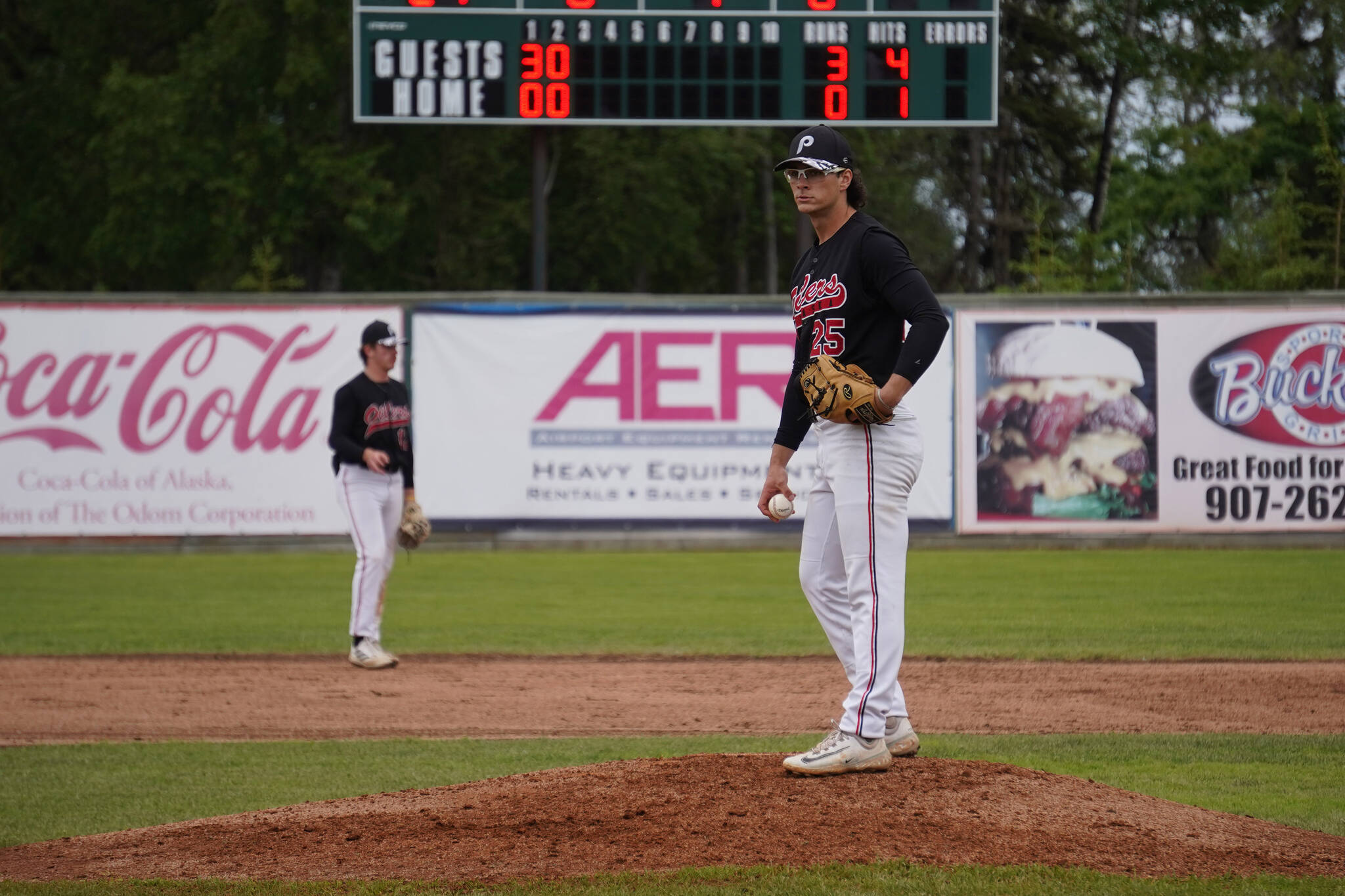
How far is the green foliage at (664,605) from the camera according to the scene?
10109mm

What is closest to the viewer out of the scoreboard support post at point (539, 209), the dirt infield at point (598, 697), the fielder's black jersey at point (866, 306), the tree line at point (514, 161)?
the fielder's black jersey at point (866, 306)

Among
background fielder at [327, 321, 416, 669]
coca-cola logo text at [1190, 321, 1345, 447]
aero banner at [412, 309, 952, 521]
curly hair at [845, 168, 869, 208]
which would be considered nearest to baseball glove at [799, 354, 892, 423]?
curly hair at [845, 168, 869, 208]

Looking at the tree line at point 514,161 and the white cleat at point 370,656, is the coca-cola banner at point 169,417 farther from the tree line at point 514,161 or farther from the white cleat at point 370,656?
the tree line at point 514,161

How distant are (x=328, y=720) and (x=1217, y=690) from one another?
4.86 meters

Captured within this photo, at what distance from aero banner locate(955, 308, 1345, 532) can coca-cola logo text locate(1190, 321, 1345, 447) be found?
0.05ft

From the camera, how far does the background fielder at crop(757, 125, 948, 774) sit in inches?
191

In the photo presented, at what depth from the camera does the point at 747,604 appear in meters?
12.3

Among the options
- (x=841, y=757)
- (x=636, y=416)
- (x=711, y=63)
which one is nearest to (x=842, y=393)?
(x=841, y=757)

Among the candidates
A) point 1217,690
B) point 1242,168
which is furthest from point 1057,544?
point 1242,168

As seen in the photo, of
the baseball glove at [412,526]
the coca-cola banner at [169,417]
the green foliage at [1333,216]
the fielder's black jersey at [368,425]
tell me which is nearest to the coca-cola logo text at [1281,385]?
the green foliage at [1333,216]

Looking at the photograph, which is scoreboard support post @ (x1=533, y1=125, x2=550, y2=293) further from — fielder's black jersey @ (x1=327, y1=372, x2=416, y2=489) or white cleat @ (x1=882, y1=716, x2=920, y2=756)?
white cleat @ (x1=882, y1=716, x2=920, y2=756)

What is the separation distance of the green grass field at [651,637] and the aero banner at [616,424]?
64cm

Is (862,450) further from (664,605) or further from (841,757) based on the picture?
(664,605)

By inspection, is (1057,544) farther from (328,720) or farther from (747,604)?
(328,720)
